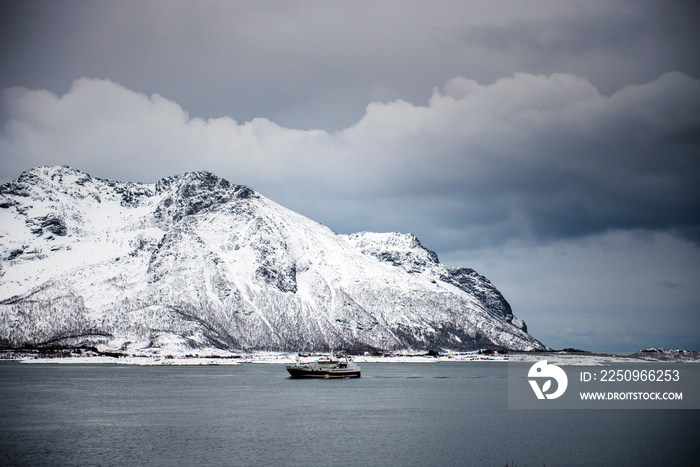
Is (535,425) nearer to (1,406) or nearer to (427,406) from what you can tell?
(427,406)

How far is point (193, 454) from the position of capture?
71.7 m

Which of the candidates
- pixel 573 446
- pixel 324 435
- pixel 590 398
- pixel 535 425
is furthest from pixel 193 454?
pixel 590 398

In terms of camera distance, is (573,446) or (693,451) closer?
(693,451)

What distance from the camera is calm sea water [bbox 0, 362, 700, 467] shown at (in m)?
70.4

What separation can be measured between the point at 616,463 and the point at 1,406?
10035 centimetres

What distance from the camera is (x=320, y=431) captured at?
89.6 metres

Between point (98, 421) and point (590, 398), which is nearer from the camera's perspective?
point (98, 421)

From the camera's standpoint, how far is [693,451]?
74.8 metres

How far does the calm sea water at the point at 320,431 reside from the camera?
70375 mm

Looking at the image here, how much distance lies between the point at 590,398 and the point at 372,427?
67590 mm

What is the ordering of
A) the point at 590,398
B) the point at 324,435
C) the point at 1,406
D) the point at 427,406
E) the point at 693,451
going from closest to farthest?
the point at 693,451
the point at 324,435
the point at 1,406
the point at 427,406
the point at 590,398

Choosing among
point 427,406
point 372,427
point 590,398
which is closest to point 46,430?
point 372,427

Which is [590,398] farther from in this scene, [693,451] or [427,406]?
[693,451]

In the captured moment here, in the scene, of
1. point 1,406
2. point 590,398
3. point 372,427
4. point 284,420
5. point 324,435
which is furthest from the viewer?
point 590,398
